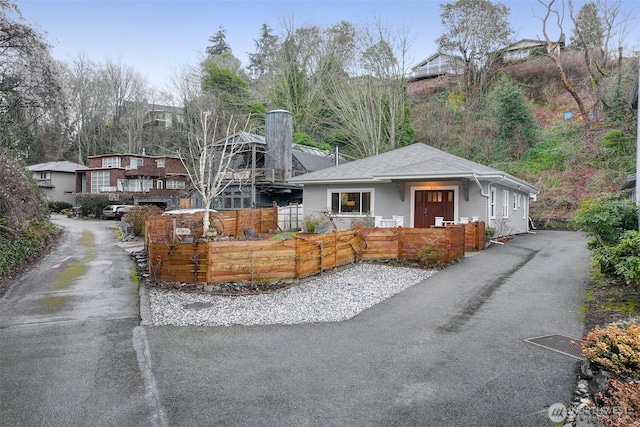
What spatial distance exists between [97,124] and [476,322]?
2027 inches

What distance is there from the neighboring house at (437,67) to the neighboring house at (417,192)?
1939 cm

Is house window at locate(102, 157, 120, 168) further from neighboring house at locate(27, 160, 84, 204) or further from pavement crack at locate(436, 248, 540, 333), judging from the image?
pavement crack at locate(436, 248, 540, 333)

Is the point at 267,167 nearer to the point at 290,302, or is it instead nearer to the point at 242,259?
the point at 242,259

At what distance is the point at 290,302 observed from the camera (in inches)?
310

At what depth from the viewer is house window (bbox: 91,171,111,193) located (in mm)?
39156

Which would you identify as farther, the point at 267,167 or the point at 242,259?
the point at 267,167

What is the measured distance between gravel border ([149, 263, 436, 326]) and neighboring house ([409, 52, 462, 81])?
3052 cm

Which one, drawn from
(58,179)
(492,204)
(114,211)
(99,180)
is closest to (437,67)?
(492,204)

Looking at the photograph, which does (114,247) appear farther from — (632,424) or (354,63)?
(354,63)

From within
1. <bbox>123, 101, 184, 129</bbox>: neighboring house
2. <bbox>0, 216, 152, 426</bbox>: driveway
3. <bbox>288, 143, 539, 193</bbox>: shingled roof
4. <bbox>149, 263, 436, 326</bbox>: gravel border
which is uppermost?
<bbox>123, 101, 184, 129</bbox>: neighboring house

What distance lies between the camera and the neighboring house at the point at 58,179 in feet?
137

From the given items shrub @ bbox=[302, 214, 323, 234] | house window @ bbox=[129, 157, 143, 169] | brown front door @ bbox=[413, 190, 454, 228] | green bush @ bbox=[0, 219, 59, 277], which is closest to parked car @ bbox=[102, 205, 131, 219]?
house window @ bbox=[129, 157, 143, 169]

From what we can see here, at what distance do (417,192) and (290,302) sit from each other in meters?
10.1

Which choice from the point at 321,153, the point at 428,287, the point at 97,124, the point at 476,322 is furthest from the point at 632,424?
the point at 97,124
